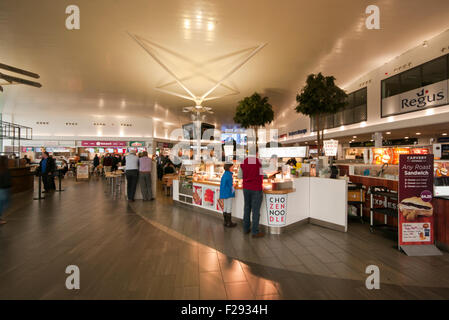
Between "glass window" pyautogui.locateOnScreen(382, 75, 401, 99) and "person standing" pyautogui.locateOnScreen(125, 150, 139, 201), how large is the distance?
12.4 metres

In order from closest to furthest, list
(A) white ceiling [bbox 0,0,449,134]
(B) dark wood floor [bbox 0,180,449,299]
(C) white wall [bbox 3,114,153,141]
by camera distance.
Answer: (B) dark wood floor [bbox 0,180,449,299]
(A) white ceiling [bbox 0,0,449,134]
(C) white wall [bbox 3,114,153,141]

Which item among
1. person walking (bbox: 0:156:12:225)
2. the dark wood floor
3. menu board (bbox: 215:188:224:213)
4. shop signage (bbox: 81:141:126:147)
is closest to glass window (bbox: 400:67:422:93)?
the dark wood floor

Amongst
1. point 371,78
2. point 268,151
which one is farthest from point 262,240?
point 371,78

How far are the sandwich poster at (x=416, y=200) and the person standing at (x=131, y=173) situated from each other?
760 cm

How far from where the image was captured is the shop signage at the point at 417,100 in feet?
26.4

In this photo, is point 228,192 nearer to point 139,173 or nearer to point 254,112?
point 139,173

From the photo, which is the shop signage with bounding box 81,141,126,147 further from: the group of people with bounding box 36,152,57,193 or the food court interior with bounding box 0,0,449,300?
the group of people with bounding box 36,152,57,193

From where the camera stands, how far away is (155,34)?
23.0 feet

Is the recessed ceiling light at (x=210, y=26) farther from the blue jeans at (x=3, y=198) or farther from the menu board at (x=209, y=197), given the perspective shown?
the blue jeans at (x=3, y=198)

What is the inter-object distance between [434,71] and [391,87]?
190 cm

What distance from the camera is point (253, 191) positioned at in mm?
4172

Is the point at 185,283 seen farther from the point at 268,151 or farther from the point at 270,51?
the point at 270,51

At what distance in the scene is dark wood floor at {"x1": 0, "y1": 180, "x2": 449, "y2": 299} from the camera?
239 centimetres
